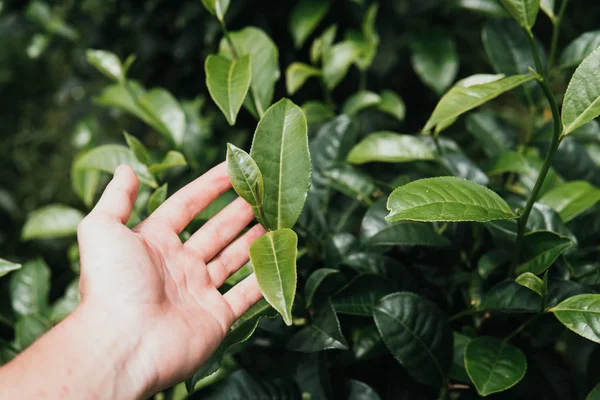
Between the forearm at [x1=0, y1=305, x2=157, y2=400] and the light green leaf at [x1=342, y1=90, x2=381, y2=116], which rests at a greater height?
the light green leaf at [x1=342, y1=90, x2=381, y2=116]

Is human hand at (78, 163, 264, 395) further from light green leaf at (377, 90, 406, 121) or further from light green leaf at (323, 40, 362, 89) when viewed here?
light green leaf at (377, 90, 406, 121)

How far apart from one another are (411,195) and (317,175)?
0.47 m

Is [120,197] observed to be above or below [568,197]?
above

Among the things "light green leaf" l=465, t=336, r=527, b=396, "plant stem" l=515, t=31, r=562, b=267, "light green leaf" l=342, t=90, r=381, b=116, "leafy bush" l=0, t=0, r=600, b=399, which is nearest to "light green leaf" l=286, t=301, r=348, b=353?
"leafy bush" l=0, t=0, r=600, b=399

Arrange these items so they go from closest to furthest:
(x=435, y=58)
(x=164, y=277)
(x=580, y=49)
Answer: (x=164, y=277) < (x=580, y=49) < (x=435, y=58)

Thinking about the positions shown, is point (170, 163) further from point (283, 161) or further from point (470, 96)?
point (470, 96)

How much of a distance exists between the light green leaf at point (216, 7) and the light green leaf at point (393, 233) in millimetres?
476

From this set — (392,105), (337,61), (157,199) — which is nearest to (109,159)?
(157,199)

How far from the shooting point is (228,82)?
1.05 m

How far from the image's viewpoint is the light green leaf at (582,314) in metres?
0.84

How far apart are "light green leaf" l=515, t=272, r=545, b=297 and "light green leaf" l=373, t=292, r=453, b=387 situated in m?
0.17

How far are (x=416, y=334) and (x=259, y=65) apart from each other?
64cm

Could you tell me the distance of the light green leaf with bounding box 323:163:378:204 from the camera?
1.20 metres

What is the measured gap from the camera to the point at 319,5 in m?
1.53
